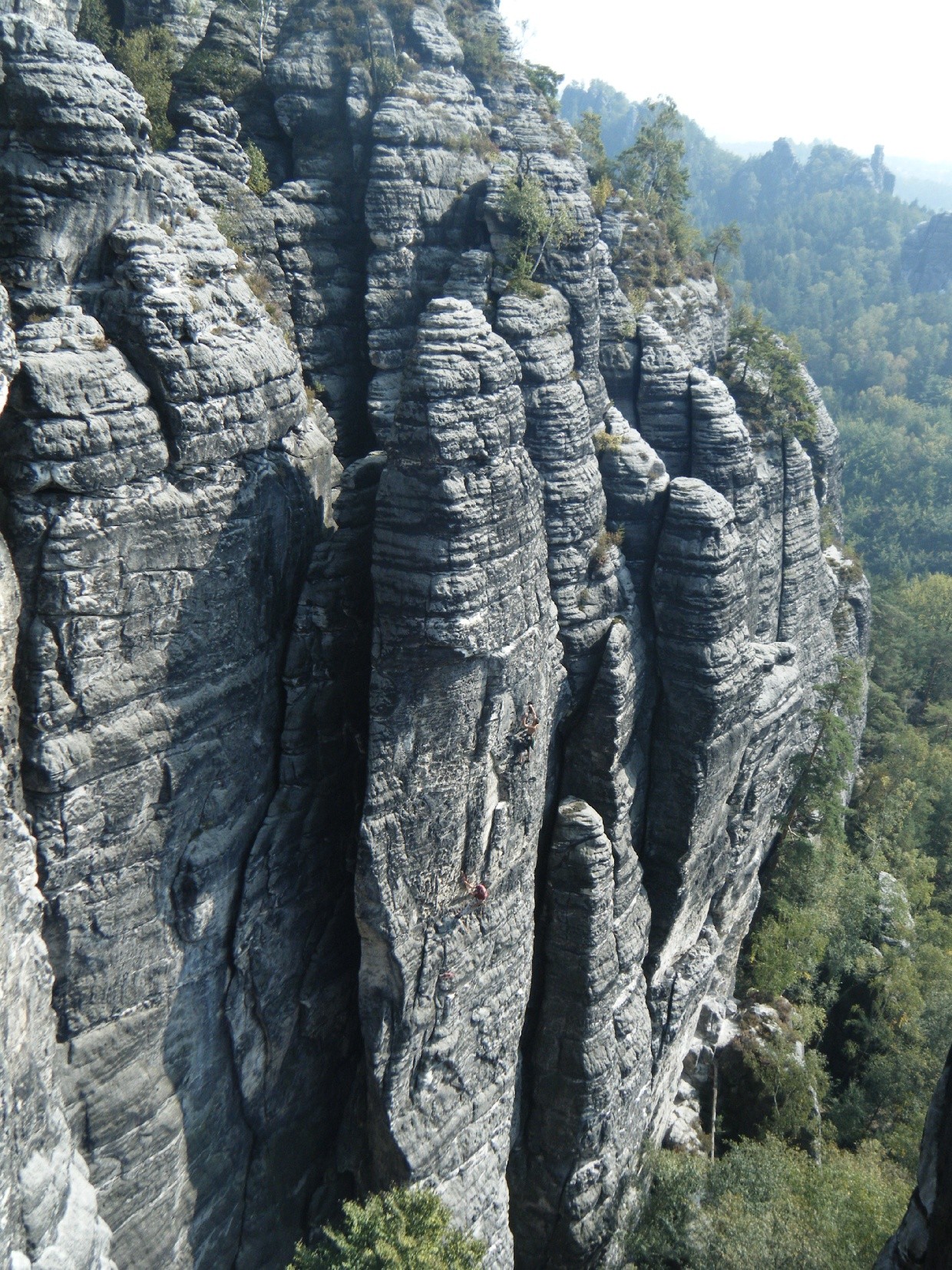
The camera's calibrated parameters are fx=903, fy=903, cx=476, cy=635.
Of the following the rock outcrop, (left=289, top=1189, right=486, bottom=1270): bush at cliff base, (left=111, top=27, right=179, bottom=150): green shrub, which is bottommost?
(left=289, top=1189, right=486, bottom=1270): bush at cliff base

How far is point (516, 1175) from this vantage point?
67.6 ft

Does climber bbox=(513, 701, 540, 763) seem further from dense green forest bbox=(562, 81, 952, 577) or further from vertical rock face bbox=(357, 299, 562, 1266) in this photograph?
dense green forest bbox=(562, 81, 952, 577)

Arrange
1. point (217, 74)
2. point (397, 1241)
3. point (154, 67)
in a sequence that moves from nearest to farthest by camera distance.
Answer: point (397, 1241), point (154, 67), point (217, 74)

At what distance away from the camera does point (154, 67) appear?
2280 cm

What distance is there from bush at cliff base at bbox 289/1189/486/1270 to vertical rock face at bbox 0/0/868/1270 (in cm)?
75

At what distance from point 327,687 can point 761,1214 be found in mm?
15391

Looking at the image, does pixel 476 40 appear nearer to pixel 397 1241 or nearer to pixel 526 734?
pixel 526 734

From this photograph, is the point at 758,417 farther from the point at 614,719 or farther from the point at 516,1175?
the point at 516,1175

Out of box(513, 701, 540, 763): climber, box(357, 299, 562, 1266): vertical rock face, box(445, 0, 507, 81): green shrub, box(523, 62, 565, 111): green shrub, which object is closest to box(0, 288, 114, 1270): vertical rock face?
box(357, 299, 562, 1266): vertical rock face

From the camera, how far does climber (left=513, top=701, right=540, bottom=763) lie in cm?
1677

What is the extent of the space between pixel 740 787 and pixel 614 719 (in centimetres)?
782

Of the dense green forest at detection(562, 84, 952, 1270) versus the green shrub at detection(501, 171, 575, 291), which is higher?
the green shrub at detection(501, 171, 575, 291)

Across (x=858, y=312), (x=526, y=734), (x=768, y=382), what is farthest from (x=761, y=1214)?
(x=858, y=312)

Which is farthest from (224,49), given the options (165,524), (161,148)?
(165,524)
